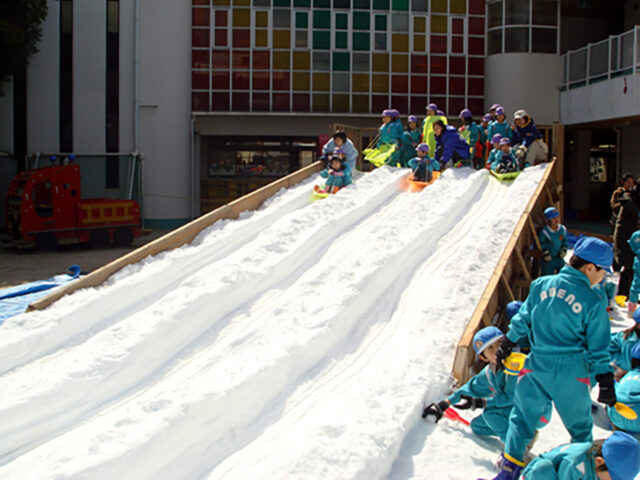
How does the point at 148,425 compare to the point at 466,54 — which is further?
the point at 466,54

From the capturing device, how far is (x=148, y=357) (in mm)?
6102

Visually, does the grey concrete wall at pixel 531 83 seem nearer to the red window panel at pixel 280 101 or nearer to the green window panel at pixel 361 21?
the green window panel at pixel 361 21

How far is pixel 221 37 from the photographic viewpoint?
2545cm

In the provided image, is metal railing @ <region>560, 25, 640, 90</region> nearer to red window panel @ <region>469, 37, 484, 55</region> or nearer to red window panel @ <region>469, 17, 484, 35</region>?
red window panel @ <region>469, 37, 484, 55</region>

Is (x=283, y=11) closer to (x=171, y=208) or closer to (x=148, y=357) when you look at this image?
(x=171, y=208)

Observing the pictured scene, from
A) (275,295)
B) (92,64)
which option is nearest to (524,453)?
(275,295)

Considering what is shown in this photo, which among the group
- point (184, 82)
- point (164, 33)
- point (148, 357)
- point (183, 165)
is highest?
point (164, 33)

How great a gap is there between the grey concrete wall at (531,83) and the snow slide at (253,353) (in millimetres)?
15115

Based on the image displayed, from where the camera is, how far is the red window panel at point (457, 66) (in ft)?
84.6

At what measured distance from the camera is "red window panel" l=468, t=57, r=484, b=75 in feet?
84.6

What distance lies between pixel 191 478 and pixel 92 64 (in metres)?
24.9

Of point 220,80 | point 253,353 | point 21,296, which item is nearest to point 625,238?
point 253,353

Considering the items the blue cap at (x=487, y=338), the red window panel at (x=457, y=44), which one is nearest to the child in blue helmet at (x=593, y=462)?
the blue cap at (x=487, y=338)

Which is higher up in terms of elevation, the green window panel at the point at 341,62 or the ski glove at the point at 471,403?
the green window panel at the point at 341,62
